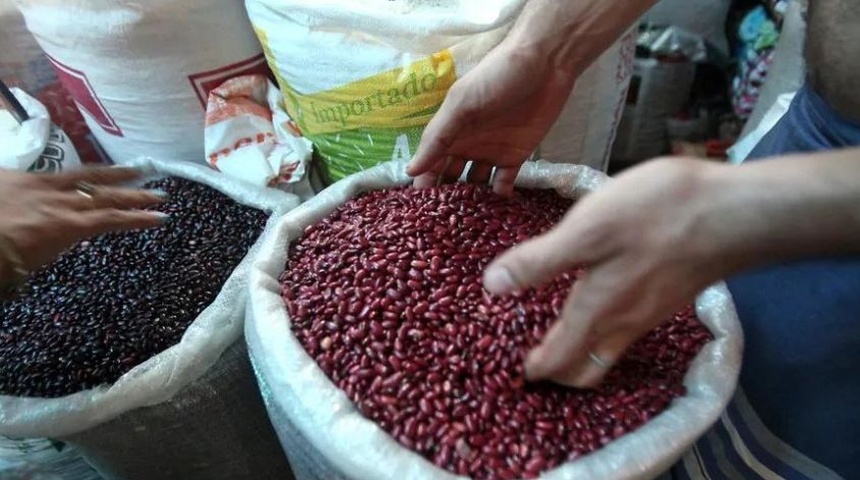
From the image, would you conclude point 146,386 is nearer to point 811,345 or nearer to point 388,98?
point 388,98

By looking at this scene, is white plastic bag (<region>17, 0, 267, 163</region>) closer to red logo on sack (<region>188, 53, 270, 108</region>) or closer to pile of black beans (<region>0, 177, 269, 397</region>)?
red logo on sack (<region>188, 53, 270, 108</region>)

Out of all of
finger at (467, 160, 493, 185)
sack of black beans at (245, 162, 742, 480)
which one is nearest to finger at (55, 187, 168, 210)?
sack of black beans at (245, 162, 742, 480)

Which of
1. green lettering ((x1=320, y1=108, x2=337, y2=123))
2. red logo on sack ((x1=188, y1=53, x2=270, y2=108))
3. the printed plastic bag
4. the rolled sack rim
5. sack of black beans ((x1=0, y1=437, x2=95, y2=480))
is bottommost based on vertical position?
sack of black beans ((x1=0, y1=437, x2=95, y2=480))

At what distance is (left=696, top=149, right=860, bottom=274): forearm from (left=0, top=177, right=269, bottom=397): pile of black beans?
0.89 meters

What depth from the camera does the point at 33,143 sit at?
4.85 ft

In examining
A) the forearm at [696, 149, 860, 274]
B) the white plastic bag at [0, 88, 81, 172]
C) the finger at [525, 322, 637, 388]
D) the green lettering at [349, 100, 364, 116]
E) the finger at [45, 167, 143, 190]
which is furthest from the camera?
the white plastic bag at [0, 88, 81, 172]

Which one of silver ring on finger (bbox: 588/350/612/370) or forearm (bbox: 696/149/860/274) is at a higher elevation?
forearm (bbox: 696/149/860/274)

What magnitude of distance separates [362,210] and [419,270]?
22 cm

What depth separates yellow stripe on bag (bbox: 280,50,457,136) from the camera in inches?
47.9

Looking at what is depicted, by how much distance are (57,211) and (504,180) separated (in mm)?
681

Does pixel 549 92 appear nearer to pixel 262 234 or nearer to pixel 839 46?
pixel 839 46

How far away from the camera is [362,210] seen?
111cm

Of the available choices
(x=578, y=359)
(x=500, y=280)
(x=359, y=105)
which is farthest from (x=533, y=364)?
(x=359, y=105)

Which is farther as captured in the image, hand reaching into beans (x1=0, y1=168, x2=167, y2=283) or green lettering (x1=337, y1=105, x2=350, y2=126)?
green lettering (x1=337, y1=105, x2=350, y2=126)
